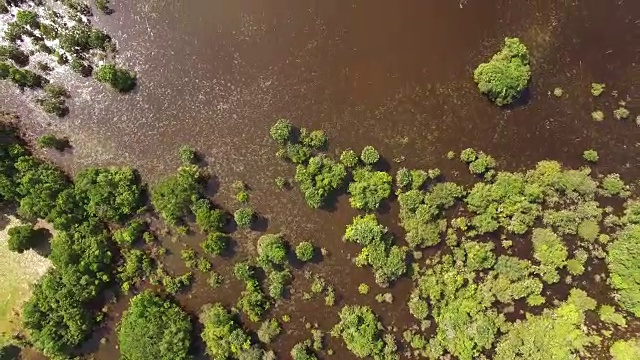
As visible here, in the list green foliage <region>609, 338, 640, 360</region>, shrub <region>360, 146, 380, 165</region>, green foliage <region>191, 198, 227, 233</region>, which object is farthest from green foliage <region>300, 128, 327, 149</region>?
green foliage <region>609, 338, 640, 360</region>

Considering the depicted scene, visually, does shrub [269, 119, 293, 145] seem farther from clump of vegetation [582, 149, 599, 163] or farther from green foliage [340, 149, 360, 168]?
clump of vegetation [582, 149, 599, 163]

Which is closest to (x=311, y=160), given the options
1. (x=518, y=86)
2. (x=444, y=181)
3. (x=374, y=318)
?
(x=444, y=181)

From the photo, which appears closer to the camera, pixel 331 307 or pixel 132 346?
pixel 132 346

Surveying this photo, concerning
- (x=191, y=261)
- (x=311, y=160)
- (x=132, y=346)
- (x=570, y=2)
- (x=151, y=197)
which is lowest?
(x=132, y=346)

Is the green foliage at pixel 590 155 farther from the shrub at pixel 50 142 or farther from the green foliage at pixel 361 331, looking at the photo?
the shrub at pixel 50 142

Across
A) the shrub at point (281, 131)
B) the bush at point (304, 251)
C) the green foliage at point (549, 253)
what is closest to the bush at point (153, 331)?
the bush at point (304, 251)

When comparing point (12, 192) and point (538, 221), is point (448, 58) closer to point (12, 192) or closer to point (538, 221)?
point (538, 221)
